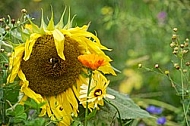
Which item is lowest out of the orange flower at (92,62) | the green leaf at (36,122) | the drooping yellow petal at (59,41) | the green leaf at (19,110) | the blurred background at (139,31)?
the blurred background at (139,31)

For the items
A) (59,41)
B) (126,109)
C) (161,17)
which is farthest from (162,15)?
(59,41)

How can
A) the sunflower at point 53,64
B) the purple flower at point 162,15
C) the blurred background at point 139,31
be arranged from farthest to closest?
1. the purple flower at point 162,15
2. the blurred background at point 139,31
3. the sunflower at point 53,64

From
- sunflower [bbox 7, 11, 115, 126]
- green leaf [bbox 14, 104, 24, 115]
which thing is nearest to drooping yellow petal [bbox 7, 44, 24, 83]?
sunflower [bbox 7, 11, 115, 126]

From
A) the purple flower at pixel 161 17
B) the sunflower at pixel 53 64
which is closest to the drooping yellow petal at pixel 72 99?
the sunflower at pixel 53 64

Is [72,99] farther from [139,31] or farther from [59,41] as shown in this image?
[139,31]

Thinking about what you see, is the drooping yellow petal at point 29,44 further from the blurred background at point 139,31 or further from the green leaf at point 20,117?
the blurred background at point 139,31

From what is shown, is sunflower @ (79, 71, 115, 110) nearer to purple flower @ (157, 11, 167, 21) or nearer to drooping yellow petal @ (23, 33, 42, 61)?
drooping yellow petal @ (23, 33, 42, 61)

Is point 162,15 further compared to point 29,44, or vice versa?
point 162,15

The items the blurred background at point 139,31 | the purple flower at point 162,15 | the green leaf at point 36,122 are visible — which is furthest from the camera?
the purple flower at point 162,15

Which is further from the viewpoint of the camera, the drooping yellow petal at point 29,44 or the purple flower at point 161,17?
the purple flower at point 161,17
